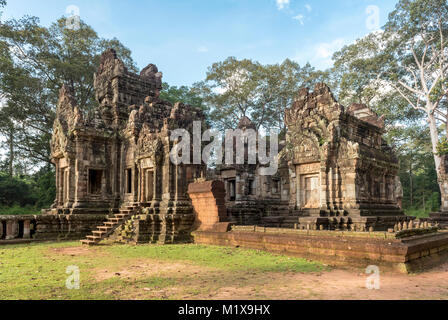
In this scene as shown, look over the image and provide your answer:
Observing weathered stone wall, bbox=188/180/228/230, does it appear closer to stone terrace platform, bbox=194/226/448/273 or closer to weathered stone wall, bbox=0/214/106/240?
stone terrace platform, bbox=194/226/448/273

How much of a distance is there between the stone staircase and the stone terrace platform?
23.3 feet

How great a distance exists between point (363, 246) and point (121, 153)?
14.4 m

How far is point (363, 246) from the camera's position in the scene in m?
7.36

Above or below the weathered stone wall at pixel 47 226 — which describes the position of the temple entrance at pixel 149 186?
above

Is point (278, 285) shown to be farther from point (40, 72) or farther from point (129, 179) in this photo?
point (40, 72)

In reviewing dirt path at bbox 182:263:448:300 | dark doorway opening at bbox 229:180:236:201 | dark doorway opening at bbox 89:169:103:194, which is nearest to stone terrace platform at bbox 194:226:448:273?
dirt path at bbox 182:263:448:300

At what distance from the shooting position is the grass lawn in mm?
5531

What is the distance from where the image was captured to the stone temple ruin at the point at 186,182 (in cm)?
1277

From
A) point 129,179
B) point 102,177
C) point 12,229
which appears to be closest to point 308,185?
point 129,179

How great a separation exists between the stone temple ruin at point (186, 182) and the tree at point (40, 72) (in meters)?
8.17

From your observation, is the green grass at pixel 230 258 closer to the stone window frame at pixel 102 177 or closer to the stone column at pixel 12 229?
the stone column at pixel 12 229

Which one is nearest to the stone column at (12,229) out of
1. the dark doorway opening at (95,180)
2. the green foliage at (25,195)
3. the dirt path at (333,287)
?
the dark doorway opening at (95,180)

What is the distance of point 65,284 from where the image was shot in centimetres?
626
